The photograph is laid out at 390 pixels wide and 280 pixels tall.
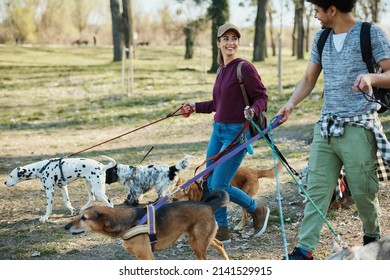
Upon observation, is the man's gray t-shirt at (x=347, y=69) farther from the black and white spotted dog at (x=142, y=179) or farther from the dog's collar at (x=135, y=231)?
the black and white spotted dog at (x=142, y=179)

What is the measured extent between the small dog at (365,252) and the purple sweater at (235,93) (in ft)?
5.53

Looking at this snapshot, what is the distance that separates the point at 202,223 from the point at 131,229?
1.86ft

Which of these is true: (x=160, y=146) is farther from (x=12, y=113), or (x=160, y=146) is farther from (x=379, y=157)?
(x=379, y=157)

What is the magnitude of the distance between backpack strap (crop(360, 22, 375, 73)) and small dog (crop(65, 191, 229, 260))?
1.54 metres

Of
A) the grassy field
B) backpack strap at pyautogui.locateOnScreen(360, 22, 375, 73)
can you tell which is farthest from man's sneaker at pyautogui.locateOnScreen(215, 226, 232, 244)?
backpack strap at pyautogui.locateOnScreen(360, 22, 375, 73)

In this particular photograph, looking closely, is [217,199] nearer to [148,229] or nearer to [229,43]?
[148,229]

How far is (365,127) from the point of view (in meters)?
4.11

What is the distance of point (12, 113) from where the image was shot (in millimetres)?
14078

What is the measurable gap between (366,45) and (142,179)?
374 centimetres

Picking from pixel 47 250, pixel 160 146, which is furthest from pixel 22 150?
pixel 47 250

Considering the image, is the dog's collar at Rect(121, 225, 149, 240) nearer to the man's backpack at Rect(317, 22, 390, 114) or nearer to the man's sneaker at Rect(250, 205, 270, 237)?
the man's sneaker at Rect(250, 205, 270, 237)

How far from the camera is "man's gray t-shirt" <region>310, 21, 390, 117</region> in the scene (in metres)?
3.94

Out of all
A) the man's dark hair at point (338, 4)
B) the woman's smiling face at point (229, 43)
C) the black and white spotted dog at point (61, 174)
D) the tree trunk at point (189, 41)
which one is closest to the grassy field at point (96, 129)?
the black and white spotted dog at point (61, 174)

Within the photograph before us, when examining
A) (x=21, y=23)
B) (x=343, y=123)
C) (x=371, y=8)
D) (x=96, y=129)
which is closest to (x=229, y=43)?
(x=343, y=123)
